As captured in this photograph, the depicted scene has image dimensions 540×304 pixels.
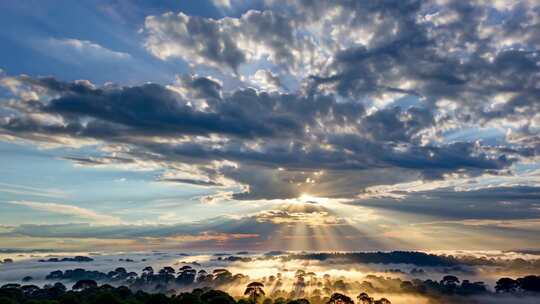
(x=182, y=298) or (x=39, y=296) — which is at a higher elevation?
(x=182, y=298)

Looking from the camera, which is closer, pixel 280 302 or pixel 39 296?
pixel 280 302

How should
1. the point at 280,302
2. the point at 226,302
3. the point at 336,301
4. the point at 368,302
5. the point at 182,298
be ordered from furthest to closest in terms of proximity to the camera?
the point at 368,302, the point at 336,301, the point at 280,302, the point at 226,302, the point at 182,298

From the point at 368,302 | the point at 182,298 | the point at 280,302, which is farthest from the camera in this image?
the point at 368,302

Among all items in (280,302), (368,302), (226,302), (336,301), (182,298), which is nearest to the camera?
(182,298)

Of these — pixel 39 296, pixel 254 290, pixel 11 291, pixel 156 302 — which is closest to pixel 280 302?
pixel 254 290

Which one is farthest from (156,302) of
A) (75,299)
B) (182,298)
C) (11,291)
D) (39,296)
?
(39,296)

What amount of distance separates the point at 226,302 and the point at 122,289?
57080 mm

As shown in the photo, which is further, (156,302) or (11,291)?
(11,291)

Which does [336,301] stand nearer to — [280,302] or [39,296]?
[280,302]

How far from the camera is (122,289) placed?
141000mm

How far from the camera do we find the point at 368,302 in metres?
150

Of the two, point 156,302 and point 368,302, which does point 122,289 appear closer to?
point 156,302

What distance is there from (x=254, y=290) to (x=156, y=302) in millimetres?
47775

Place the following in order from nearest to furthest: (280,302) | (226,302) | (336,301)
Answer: (226,302)
(280,302)
(336,301)
